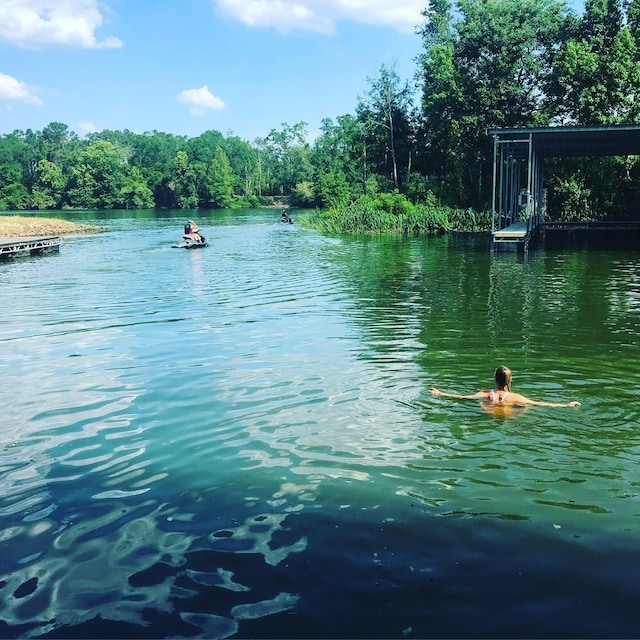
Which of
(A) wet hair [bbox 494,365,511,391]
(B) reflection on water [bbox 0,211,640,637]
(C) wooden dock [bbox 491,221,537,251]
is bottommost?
(B) reflection on water [bbox 0,211,640,637]

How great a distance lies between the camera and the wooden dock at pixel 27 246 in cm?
3429

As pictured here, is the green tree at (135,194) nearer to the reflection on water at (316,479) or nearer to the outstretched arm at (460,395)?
the reflection on water at (316,479)

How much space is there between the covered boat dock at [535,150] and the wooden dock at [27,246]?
25.1m

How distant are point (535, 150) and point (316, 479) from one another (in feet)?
106

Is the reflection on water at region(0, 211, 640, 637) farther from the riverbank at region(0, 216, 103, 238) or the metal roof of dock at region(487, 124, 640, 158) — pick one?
the riverbank at region(0, 216, 103, 238)

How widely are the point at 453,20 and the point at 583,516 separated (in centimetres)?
6854

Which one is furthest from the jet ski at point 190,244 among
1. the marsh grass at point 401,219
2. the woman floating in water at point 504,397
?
the woman floating in water at point 504,397

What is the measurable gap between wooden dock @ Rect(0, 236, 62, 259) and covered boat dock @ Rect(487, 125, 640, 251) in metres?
25.1

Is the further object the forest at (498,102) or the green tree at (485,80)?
the green tree at (485,80)

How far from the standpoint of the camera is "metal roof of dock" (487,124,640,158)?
2812cm

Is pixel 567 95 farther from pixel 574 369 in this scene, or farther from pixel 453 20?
Answer: pixel 574 369

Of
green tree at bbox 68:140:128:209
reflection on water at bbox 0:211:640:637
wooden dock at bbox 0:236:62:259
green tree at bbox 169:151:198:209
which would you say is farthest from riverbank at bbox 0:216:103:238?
green tree at bbox 169:151:198:209

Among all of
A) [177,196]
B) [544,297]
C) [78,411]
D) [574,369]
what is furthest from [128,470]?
[177,196]

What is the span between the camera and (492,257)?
2911 cm
